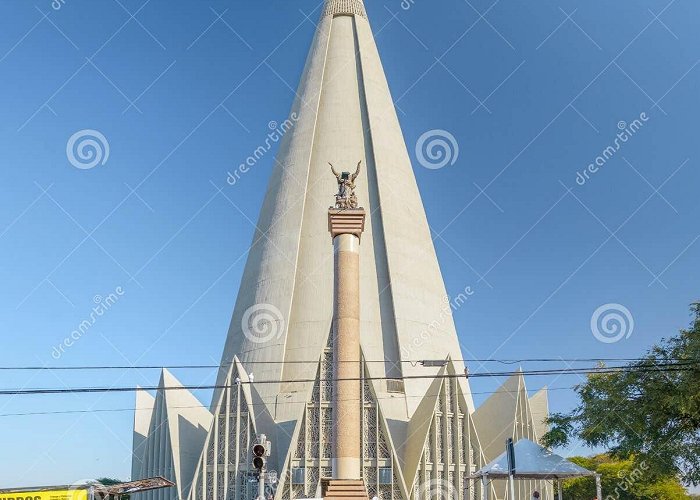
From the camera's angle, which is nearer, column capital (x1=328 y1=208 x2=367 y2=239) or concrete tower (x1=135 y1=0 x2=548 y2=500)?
column capital (x1=328 y1=208 x2=367 y2=239)

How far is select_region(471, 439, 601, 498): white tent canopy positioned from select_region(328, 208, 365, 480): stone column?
6.53 meters

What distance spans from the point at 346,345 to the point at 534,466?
962cm

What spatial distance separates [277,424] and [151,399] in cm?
1250

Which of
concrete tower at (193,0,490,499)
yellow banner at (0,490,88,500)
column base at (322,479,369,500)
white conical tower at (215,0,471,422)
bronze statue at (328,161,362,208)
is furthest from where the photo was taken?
white conical tower at (215,0,471,422)

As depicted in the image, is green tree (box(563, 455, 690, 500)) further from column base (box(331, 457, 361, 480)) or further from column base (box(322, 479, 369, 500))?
column base (box(322, 479, 369, 500))

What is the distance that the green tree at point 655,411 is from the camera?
75.3ft

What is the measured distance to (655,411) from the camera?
24.0 metres

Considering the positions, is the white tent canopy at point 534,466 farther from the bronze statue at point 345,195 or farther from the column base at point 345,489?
the bronze statue at point 345,195

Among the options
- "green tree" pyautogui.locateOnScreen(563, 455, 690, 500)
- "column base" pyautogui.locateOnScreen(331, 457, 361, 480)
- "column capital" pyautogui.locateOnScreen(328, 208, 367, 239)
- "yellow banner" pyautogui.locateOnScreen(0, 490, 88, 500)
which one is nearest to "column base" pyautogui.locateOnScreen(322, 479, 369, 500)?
"column base" pyautogui.locateOnScreen(331, 457, 361, 480)

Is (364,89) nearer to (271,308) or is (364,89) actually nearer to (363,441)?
(271,308)

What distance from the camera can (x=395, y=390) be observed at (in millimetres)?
Answer: 44562

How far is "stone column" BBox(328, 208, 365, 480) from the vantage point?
2833 cm

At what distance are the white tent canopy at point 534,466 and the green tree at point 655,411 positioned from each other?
3.20 m

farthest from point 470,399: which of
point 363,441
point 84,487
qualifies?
point 84,487
